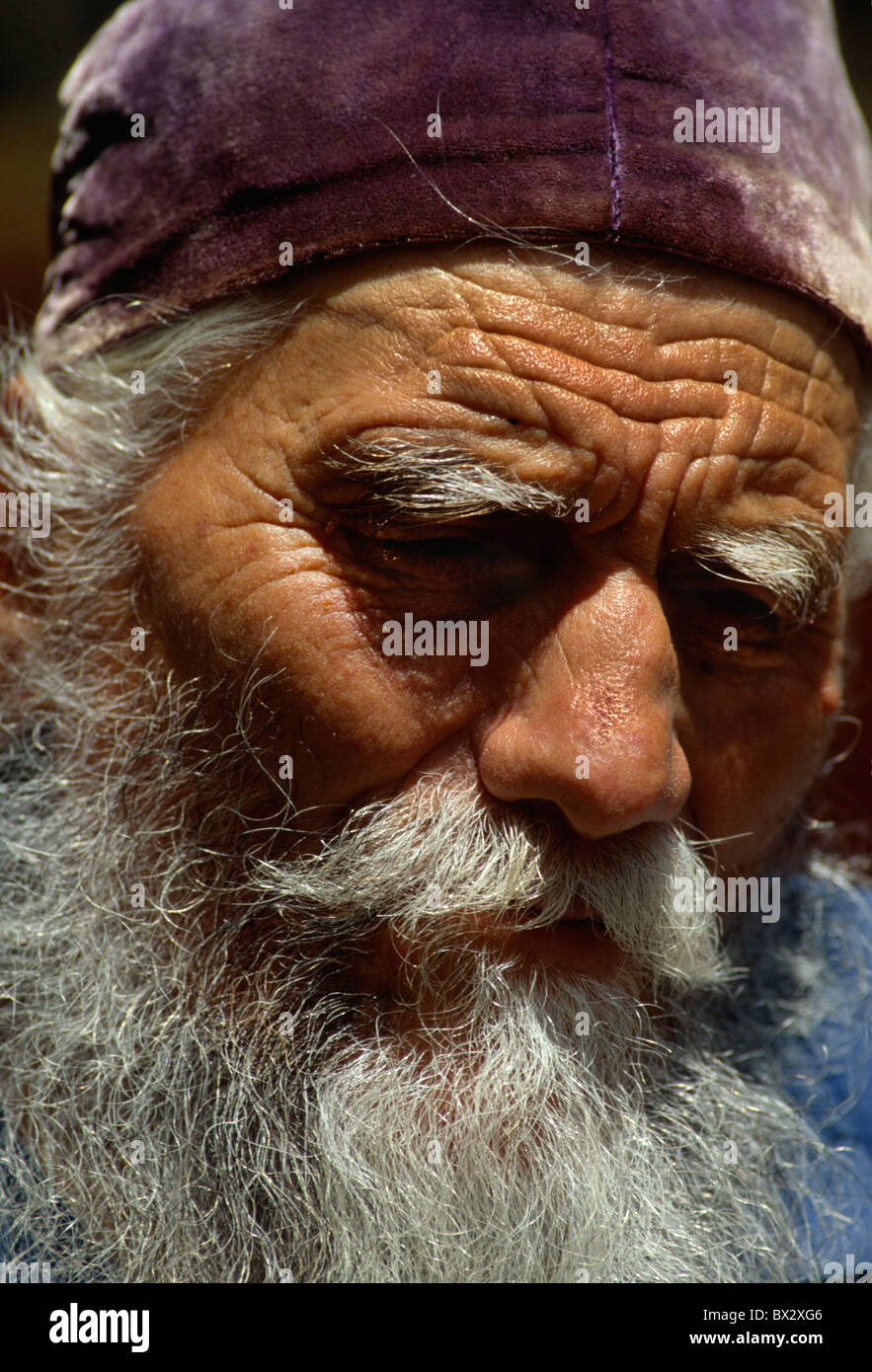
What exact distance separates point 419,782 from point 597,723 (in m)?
0.30

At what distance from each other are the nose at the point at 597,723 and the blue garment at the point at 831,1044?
3.31 ft

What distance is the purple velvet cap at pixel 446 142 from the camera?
5.78 ft

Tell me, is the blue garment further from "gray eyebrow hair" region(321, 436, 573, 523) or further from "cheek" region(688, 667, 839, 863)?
"gray eyebrow hair" region(321, 436, 573, 523)

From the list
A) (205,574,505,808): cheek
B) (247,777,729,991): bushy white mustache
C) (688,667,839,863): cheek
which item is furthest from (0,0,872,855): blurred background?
(205,574,505,808): cheek

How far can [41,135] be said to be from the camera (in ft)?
10.9

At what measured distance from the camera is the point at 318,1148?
1.76m

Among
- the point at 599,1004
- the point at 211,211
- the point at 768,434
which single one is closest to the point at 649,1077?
the point at 599,1004

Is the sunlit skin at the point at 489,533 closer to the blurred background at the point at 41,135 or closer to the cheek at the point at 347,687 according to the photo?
the cheek at the point at 347,687

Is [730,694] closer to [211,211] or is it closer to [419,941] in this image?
[419,941]

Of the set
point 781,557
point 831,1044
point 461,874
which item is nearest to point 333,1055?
point 461,874

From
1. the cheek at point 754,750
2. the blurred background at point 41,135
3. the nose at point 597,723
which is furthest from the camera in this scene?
the blurred background at point 41,135

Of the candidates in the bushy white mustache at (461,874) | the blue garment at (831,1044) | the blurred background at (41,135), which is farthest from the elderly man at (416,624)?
the blurred background at (41,135)

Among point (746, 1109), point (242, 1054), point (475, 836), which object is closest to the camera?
point (475, 836)

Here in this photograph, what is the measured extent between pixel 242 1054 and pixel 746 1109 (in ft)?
3.41
